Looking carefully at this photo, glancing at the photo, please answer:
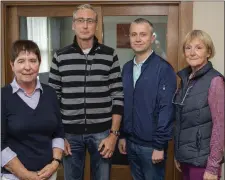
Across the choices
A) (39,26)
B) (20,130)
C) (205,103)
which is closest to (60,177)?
(39,26)

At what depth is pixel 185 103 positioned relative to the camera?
5.55ft

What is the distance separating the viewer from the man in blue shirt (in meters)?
1.87

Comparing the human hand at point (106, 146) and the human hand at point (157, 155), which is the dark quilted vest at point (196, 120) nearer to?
the human hand at point (157, 155)

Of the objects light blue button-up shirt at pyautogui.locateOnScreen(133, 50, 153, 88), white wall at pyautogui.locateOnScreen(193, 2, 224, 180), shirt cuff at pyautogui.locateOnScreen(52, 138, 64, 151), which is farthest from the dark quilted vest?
white wall at pyautogui.locateOnScreen(193, 2, 224, 180)

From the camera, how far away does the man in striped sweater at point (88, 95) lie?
1941 mm

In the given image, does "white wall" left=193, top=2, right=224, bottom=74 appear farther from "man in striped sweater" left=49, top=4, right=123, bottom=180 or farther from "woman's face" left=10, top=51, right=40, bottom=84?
"woman's face" left=10, top=51, right=40, bottom=84

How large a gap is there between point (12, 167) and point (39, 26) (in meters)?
1.86

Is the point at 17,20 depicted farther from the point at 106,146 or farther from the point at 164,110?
the point at 164,110

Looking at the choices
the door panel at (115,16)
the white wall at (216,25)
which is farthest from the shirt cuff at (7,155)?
the white wall at (216,25)

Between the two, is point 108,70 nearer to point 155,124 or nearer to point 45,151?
point 155,124

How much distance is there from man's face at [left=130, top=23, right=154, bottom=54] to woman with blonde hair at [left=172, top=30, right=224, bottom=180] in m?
0.28

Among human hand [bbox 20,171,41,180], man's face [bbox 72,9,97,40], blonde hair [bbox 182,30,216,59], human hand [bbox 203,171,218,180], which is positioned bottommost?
human hand [bbox 203,171,218,180]

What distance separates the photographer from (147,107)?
6.23 ft

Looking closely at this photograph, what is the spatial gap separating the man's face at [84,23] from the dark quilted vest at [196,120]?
679 millimetres
